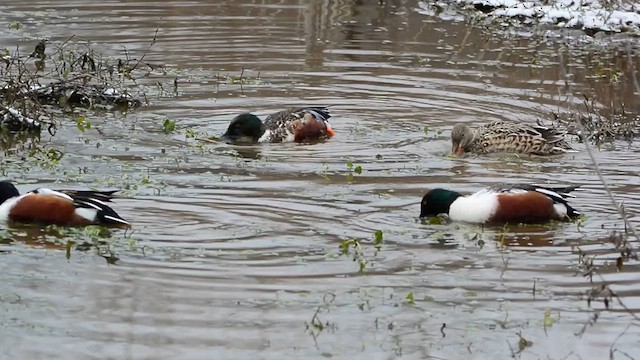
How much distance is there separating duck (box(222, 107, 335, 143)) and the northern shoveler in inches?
138

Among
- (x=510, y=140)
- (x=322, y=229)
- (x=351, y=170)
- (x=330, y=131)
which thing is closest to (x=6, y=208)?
(x=322, y=229)

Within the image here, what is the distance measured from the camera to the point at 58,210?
9477 millimetres

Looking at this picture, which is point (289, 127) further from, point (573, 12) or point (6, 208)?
point (573, 12)

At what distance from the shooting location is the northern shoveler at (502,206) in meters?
9.86

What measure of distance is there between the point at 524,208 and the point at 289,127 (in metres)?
3.98

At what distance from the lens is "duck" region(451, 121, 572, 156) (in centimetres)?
1270

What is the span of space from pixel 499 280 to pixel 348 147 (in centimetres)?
472

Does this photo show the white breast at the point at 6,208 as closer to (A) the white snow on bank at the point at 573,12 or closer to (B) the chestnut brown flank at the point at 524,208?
(B) the chestnut brown flank at the point at 524,208

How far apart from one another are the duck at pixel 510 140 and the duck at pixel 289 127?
4.52 feet

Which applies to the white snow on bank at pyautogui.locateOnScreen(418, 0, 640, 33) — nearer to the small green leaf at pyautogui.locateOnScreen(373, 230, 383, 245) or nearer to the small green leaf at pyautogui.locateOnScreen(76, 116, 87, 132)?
the small green leaf at pyautogui.locateOnScreen(76, 116, 87, 132)

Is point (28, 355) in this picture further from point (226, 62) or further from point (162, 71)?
point (226, 62)

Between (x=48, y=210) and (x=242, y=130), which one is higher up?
(x=48, y=210)

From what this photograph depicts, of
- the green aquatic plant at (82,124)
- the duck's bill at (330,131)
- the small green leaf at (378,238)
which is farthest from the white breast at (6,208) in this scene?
the duck's bill at (330,131)

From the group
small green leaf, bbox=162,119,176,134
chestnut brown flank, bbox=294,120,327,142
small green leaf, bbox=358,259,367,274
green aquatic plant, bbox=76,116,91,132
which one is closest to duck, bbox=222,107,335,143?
chestnut brown flank, bbox=294,120,327,142
